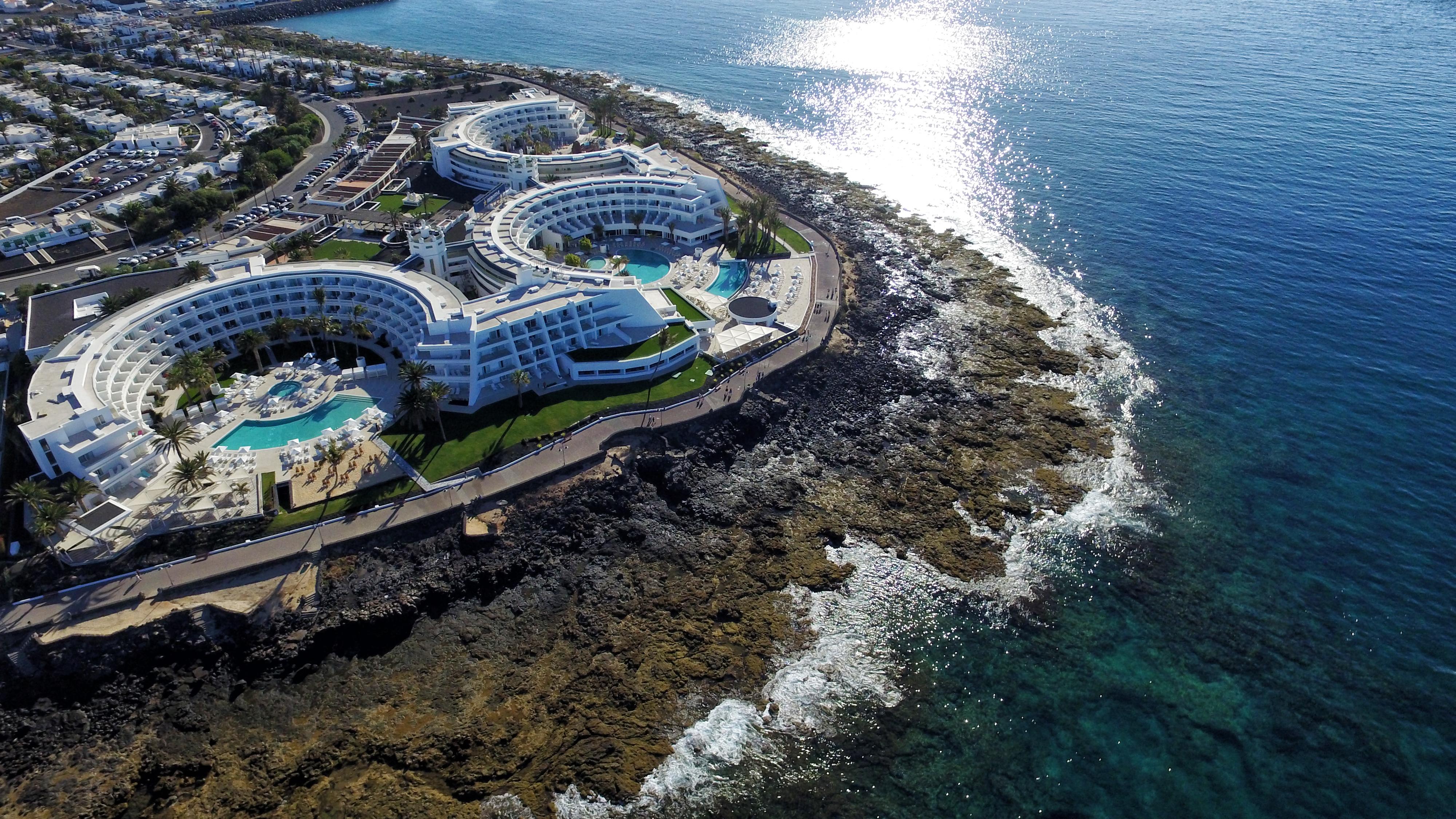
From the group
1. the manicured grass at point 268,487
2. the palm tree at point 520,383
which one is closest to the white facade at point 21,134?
the manicured grass at point 268,487

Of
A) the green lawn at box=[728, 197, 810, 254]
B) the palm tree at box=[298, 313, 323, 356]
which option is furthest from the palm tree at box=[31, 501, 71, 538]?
the green lawn at box=[728, 197, 810, 254]

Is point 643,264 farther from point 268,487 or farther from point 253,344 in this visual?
point 268,487

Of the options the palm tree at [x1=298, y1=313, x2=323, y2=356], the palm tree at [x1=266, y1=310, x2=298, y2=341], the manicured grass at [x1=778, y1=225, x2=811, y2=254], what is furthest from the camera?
the manicured grass at [x1=778, y1=225, x2=811, y2=254]

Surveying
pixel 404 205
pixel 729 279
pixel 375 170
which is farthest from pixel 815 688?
pixel 375 170

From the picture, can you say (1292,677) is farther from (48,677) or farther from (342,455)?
(48,677)

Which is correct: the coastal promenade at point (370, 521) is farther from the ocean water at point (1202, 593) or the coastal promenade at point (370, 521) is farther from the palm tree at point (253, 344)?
the palm tree at point (253, 344)

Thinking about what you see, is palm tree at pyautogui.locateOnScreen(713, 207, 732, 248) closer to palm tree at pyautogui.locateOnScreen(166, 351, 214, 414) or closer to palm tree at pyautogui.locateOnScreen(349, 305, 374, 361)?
palm tree at pyautogui.locateOnScreen(349, 305, 374, 361)

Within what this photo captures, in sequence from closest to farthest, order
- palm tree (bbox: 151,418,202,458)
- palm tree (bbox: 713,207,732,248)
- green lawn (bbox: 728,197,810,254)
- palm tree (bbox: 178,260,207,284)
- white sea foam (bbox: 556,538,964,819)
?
white sea foam (bbox: 556,538,964,819) < palm tree (bbox: 151,418,202,458) < palm tree (bbox: 178,260,207,284) < green lawn (bbox: 728,197,810,254) < palm tree (bbox: 713,207,732,248)
